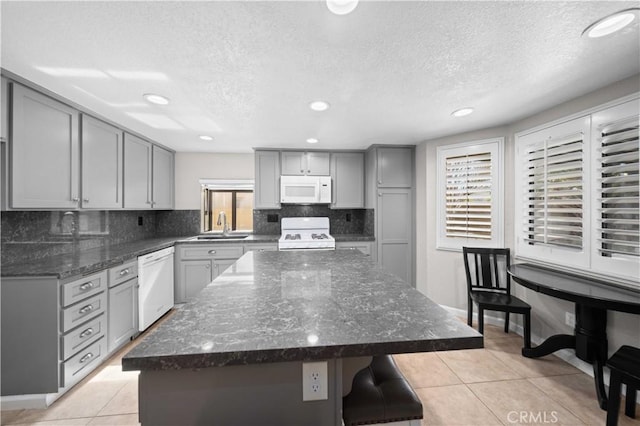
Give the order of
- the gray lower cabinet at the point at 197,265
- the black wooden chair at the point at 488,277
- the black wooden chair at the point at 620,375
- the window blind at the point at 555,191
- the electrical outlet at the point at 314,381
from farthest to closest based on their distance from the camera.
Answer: the gray lower cabinet at the point at 197,265, the black wooden chair at the point at 488,277, the window blind at the point at 555,191, the black wooden chair at the point at 620,375, the electrical outlet at the point at 314,381

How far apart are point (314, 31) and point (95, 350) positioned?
2.85 meters

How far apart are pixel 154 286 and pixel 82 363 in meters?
1.03

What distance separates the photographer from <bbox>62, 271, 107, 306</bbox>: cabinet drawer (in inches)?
70.9

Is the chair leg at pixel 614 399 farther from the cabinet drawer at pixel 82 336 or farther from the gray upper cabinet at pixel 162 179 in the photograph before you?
the gray upper cabinet at pixel 162 179

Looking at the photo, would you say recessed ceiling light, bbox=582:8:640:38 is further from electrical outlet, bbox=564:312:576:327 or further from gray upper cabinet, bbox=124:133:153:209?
gray upper cabinet, bbox=124:133:153:209

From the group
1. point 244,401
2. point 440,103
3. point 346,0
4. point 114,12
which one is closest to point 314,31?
point 346,0

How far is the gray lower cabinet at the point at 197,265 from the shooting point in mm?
3426

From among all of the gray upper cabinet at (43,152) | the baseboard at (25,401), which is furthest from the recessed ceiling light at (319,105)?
the baseboard at (25,401)

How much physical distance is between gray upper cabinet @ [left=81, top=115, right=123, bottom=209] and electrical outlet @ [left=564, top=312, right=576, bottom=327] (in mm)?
4412

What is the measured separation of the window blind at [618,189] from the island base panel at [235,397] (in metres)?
2.32

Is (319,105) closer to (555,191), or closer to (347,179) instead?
(347,179)

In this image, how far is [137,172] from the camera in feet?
10.2

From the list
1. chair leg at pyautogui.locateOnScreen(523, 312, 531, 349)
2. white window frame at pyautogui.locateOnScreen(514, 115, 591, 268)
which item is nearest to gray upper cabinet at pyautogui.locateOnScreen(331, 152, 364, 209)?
white window frame at pyautogui.locateOnScreen(514, 115, 591, 268)

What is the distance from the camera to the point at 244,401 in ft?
2.74
